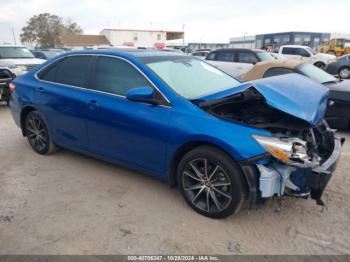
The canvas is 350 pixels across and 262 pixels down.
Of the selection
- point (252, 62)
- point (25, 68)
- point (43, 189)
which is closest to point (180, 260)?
point (43, 189)

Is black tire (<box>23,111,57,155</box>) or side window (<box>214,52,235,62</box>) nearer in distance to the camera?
black tire (<box>23,111,57,155</box>)

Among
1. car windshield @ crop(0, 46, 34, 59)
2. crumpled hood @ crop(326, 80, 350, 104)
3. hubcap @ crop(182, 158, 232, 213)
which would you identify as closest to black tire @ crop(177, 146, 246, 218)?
hubcap @ crop(182, 158, 232, 213)

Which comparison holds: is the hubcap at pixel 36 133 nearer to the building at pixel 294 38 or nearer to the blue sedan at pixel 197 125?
the blue sedan at pixel 197 125

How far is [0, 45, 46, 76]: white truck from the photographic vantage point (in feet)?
33.6

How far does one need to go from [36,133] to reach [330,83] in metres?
5.75

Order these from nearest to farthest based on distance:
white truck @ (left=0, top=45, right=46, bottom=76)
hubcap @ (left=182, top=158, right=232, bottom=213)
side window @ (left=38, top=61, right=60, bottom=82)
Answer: hubcap @ (left=182, top=158, right=232, bottom=213) → side window @ (left=38, top=61, right=60, bottom=82) → white truck @ (left=0, top=45, right=46, bottom=76)

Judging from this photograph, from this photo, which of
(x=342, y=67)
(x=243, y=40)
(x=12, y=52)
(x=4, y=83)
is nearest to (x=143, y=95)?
(x=4, y=83)

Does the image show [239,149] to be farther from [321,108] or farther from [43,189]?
[43,189]

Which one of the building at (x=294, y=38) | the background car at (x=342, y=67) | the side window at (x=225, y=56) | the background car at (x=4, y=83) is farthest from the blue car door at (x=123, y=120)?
the building at (x=294, y=38)

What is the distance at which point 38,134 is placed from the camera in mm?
5078

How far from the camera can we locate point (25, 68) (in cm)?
1036

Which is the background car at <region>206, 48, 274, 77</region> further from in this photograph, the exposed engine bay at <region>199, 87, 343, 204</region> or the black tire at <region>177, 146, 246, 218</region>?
the black tire at <region>177, 146, 246, 218</region>

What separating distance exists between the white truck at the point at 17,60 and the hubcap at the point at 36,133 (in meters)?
5.55

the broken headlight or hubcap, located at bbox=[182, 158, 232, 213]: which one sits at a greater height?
the broken headlight
